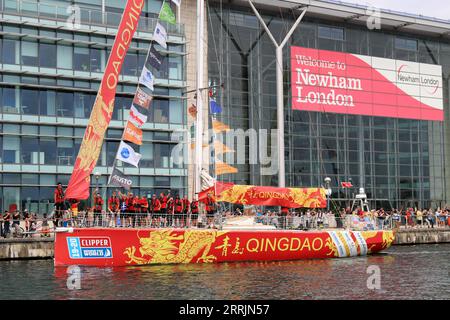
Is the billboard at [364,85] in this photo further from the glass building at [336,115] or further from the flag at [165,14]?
the flag at [165,14]

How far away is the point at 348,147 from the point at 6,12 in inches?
1136

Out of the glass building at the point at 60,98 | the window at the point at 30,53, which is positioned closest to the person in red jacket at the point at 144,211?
the glass building at the point at 60,98

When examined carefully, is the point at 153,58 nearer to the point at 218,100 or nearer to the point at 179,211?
the point at 179,211

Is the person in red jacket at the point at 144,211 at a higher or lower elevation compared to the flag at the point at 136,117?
lower

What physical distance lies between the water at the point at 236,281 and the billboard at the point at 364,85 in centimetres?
2945

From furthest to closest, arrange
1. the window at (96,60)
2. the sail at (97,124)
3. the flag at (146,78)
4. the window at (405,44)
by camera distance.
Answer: the window at (405,44) < the window at (96,60) < the flag at (146,78) < the sail at (97,124)

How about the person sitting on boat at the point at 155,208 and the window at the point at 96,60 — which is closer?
the person sitting on boat at the point at 155,208

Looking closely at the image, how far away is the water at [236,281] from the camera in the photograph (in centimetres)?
2130

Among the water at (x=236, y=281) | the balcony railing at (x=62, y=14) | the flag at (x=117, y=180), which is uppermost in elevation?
the balcony railing at (x=62, y=14)

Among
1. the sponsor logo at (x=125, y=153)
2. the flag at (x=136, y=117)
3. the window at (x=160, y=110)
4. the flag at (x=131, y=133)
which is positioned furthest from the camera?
the window at (x=160, y=110)

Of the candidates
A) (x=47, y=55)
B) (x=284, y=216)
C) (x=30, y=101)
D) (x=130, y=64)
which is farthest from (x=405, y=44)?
(x=284, y=216)

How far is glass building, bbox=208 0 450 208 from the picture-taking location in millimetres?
55438
